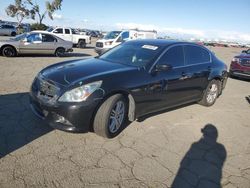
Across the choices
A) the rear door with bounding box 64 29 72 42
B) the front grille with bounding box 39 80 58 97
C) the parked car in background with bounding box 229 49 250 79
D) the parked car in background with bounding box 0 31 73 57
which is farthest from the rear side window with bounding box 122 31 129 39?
the front grille with bounding box 39 80 58 97

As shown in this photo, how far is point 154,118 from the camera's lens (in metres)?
5.51

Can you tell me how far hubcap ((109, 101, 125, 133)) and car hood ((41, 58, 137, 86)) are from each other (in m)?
0.58

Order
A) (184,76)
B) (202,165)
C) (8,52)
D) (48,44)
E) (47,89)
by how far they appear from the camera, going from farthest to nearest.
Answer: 1. (48,44)
2. (8,52)
3. (184,76)
4. (47,89)
5. (202,165)

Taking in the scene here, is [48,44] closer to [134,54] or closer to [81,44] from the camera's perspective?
[81,44]

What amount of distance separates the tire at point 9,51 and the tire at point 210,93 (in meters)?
10.7

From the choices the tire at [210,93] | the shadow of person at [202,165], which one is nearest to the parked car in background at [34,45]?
the tire at [210,93]

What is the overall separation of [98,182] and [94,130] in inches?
46.9

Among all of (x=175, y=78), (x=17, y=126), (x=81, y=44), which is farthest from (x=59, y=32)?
(x=17, y=126)

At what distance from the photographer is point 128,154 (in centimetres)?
395

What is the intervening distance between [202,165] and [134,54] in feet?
8.44

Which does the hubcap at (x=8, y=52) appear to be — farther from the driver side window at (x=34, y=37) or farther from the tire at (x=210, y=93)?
the tire at (x=210, y=93)

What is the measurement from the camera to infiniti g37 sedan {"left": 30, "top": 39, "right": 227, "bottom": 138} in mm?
3955

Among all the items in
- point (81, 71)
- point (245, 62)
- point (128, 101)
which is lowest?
point (245, 62)

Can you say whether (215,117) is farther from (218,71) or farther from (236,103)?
(236,103)
